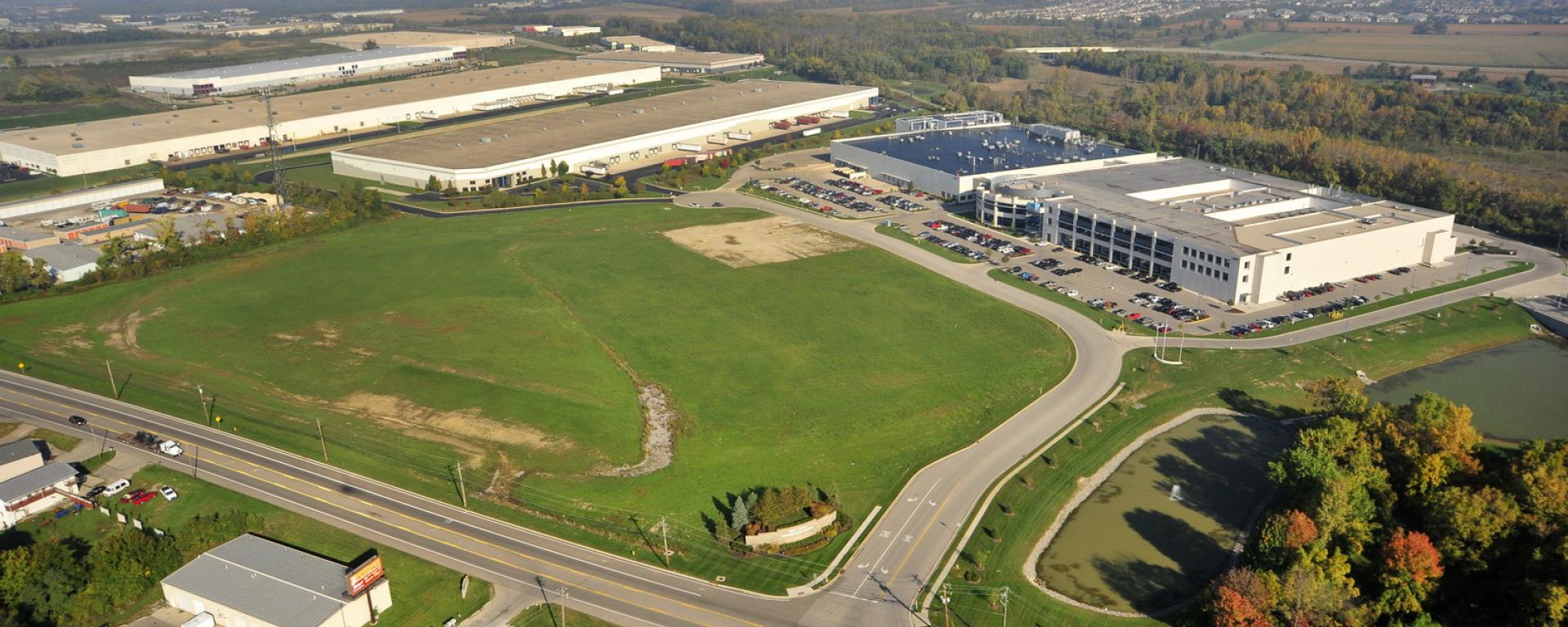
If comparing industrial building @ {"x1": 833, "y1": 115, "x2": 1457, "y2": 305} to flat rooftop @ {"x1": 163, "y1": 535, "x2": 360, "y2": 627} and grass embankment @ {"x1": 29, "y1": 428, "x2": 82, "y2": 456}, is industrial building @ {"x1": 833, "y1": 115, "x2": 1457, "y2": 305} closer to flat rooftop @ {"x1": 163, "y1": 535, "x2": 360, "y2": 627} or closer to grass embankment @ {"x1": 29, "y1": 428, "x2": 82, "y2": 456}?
flat rooftop @ {"x1": 163, "y1": 535, "x2": 360, "y2": 627}

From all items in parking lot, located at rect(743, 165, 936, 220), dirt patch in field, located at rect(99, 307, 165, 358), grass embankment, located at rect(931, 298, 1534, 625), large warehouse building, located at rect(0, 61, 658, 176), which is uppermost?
large warehouse building, located at rect(0, 61, 658, 176)

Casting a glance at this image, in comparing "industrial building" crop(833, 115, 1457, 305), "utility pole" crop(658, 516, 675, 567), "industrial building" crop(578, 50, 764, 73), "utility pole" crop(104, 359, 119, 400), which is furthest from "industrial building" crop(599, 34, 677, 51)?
"utility pole" crop(658, 516, 675, 567)

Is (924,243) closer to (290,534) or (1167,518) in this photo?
(1167,518)

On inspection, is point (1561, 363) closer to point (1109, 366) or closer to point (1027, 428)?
point (1109, 366)

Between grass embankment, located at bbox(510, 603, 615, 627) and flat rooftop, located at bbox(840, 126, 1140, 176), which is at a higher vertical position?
flat rooftop, located at bbox(840, 126, 1140, 176)

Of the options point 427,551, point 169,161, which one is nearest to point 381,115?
point 169,161

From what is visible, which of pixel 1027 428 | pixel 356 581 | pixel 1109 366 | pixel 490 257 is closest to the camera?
pixel 356 581

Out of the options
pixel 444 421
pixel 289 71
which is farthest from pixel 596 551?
pixel 289 71
